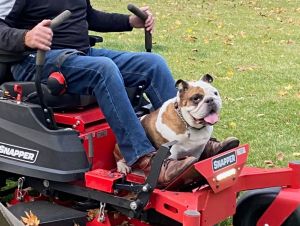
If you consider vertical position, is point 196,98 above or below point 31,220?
above

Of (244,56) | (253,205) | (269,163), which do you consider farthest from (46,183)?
(244,56)

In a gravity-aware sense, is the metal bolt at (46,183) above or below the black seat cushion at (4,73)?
below

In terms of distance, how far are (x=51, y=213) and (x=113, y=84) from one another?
0.69 metres

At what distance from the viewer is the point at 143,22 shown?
3809 millimetres

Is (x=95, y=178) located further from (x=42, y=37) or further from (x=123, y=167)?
(x=42, y=37)

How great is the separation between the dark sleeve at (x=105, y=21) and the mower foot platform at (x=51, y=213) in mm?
1257

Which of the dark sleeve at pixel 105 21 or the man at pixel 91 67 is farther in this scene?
the dark sleeve at pixel 105 21

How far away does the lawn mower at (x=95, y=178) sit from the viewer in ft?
9.45

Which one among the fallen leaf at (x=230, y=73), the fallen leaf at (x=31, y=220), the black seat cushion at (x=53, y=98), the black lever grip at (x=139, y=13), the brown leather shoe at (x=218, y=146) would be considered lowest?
the fallen leaf at (x=230, y=73)

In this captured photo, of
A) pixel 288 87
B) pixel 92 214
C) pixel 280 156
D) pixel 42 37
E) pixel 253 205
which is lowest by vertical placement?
pixel 288 87

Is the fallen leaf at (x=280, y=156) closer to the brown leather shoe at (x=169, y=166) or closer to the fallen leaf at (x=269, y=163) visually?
the fallen leaf at (x=269, y=163)

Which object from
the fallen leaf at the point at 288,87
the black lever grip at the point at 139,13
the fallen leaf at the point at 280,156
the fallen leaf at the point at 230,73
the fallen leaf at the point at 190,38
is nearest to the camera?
the black lever grip at the point at 139,13

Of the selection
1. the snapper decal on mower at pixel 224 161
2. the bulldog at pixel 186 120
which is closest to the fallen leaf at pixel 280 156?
the bulldog at pixel 186 120

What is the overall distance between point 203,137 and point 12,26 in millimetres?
1148
